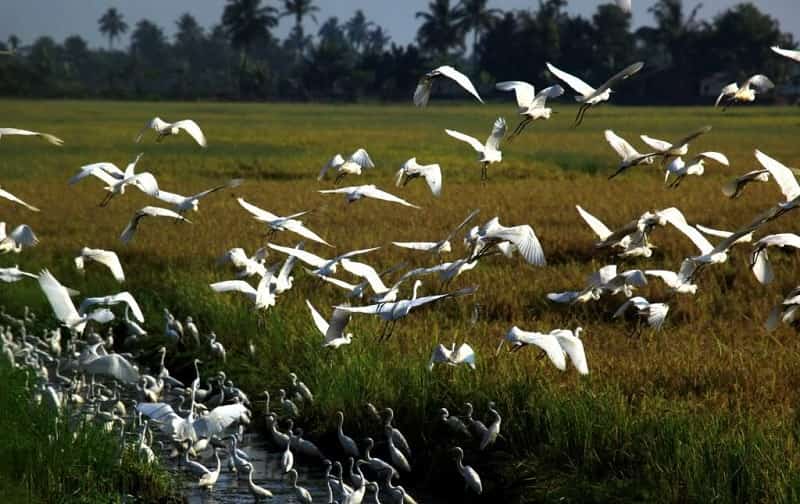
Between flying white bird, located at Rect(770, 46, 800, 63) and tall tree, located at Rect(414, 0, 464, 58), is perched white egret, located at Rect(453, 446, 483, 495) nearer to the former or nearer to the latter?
flying white bird, located at Rect(770, 46, 800, 63)

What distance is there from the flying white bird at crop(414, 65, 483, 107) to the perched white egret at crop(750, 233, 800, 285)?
5.29 feet

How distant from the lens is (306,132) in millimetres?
42500

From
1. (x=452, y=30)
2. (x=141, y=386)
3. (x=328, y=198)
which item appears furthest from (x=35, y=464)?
(x=452, y=30)

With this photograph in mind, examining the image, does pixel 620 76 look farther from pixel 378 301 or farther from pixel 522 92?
pixel 378 301

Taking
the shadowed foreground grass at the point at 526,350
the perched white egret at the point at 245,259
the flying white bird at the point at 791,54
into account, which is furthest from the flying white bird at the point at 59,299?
the flying white bird at the point at 791,54

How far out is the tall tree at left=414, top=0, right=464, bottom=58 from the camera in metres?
108

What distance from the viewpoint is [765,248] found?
19.7ft

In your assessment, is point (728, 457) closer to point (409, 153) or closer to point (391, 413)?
point (391, 413)

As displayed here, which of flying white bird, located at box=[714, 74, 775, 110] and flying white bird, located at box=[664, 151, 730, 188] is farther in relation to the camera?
flying white bird, located at box=[664, 151, 730, 188]

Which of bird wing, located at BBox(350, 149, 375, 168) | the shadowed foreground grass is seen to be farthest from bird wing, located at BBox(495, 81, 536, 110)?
the shadowed foreground grass

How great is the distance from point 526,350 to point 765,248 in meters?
2.25

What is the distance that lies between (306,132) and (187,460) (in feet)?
118

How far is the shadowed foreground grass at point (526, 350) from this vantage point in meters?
5.88

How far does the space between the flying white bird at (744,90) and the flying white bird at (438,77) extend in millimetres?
1329
